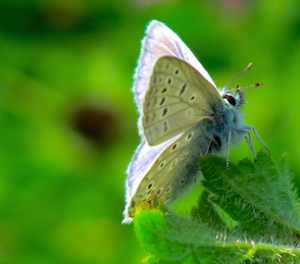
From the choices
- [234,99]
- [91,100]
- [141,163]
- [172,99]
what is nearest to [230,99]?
[234,99]

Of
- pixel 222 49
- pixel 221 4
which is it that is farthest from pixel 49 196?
pixel 221 4

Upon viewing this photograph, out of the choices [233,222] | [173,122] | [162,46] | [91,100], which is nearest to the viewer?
[233,222]

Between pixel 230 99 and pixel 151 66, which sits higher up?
pixel 151 66

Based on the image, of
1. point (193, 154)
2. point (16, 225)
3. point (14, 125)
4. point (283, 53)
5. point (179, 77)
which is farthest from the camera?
point (14, 125)

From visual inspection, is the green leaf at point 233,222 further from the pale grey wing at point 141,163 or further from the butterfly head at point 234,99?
the butterfly head at point 234,99

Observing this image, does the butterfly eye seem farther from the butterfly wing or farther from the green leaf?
the green leaf

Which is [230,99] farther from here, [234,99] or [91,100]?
[91,100]

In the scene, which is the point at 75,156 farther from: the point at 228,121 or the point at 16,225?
the point at 228,121
